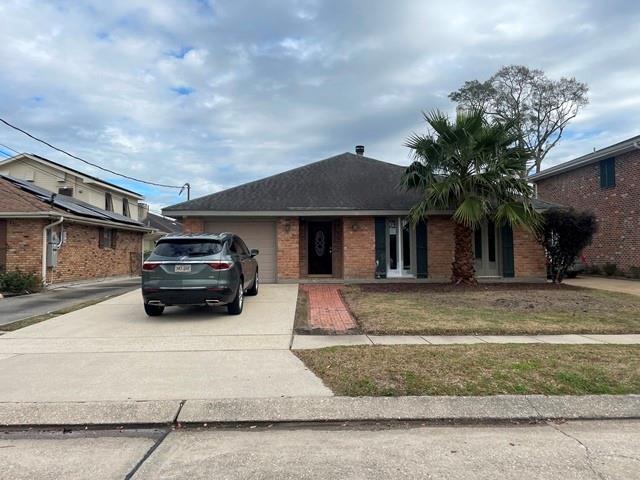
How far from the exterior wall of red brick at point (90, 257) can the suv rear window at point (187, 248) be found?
9.47 m

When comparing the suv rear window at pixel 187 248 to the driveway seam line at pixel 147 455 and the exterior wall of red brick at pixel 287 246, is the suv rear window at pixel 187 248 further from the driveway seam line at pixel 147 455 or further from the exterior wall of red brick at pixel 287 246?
the exterior wall of red brick at pixel 287 246

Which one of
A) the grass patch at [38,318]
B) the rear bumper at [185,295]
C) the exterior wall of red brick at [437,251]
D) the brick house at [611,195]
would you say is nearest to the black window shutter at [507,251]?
the exterior wall of red brick at [437,251]

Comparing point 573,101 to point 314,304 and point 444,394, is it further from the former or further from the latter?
point 444,394

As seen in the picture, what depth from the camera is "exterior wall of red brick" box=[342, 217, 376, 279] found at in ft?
52.6

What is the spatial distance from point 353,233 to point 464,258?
383cm

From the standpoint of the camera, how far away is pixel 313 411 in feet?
14.6

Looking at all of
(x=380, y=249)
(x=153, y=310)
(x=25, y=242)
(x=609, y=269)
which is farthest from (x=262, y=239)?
(x=609, y=269)

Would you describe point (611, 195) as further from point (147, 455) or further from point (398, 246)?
point (147, 455)

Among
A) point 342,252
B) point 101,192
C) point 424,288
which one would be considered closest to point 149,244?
point 101,192

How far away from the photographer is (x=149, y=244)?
34125mm

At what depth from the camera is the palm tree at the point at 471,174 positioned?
1337 centimetres

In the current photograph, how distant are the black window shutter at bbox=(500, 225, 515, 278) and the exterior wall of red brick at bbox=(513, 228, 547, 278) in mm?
116

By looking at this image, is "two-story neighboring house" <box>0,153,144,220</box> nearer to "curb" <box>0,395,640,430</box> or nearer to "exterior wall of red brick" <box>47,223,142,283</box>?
"exterior wall of red brick" <box>47,223,142,283</box>

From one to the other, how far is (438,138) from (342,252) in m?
5.10
